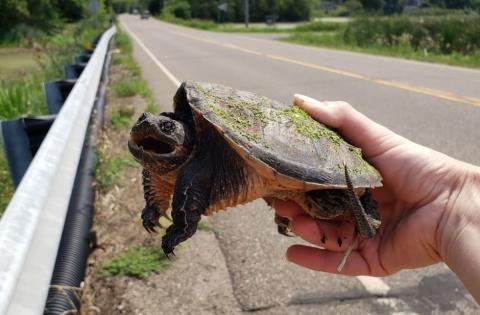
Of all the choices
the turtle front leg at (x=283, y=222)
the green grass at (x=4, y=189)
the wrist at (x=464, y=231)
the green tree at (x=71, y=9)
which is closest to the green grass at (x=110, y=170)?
the green grass at (x=4, y=189)

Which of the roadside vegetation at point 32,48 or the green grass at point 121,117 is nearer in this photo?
the roadside vegetation at point 32,48

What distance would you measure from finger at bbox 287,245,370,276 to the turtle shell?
0.50 meters

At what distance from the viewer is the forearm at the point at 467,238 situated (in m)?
1.58

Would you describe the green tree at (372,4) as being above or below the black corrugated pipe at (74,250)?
above

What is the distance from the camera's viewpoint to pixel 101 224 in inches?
127

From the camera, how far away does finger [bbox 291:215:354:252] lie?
2.05 meters

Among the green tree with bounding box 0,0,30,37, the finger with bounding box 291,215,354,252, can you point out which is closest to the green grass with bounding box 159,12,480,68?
the finger with bounding box 291,215,354,252

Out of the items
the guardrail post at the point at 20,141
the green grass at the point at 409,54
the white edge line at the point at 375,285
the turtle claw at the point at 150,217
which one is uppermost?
the guardrail post at the point at 20,141

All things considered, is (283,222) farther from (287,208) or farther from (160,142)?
(160,142)

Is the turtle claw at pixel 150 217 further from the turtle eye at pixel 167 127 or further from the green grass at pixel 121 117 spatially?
the green grass at pixel 121 117

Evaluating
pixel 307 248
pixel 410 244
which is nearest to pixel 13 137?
pixel 307 248

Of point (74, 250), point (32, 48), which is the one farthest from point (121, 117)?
point (74, 250)

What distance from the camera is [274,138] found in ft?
5.38

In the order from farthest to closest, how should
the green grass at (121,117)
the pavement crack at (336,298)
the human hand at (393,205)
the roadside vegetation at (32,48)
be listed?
the green grass at (121,117), the roadside vegetation at (32,48), the pavement crack at (336,298), the human hand at (393,205)
